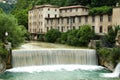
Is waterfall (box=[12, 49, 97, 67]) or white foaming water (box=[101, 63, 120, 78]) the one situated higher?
waterfall (box=[12, 49, 97, 67])

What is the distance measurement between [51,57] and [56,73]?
5.06 m

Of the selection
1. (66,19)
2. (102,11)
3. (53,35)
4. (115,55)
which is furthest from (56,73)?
(66,19)

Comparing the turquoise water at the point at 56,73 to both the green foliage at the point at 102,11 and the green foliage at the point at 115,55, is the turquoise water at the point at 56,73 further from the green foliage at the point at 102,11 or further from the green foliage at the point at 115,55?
the green foliage at the point at 102,11

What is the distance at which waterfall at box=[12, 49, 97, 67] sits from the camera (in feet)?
128

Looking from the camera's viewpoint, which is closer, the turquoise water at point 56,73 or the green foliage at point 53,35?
the turquoise water at point 56,73

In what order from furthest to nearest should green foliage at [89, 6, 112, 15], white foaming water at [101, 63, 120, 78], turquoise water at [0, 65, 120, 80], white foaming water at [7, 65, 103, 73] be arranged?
green foliage at [89, 6, 112, 15]
white foaming water at [7, 65, 103, 73]
white foaming water at [101, 63, 120, 78]
turquoise water at [0, 65, 120, 80]

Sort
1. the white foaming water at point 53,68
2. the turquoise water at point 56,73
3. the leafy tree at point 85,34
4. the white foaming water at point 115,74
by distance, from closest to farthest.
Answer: the turquoise water at point 56,73, the white foaming water at point 115,74, the white foaming water at point 53,68, the leafy tree at point 85,34

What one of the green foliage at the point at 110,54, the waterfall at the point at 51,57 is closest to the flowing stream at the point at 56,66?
the waterfall at the point at 51,57

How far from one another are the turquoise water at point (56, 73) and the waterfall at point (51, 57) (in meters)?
0.95

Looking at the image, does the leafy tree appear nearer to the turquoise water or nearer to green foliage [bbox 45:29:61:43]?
green foliage [bbox 45:29:61:43]

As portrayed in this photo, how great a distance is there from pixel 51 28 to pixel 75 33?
12.8m

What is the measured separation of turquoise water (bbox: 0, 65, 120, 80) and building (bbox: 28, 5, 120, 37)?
16269 millimetres

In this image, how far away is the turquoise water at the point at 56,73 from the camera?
1313 inches

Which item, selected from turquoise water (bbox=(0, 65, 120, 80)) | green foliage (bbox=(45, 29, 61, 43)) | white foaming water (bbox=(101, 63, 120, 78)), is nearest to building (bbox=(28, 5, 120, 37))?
green foliage (bbox=(45, 29, 61, 43))
